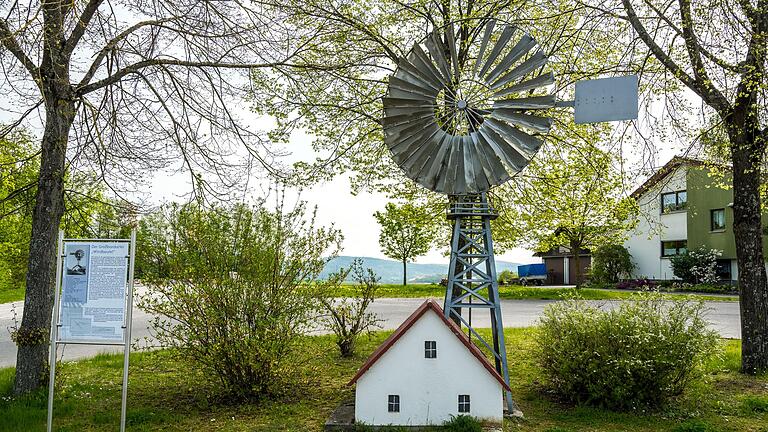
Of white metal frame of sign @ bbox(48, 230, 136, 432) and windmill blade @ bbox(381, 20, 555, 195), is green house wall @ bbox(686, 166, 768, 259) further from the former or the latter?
white metal frame of sign @ bbox(48, 230, 136, 432)

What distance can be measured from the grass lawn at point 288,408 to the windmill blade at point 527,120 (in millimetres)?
4031

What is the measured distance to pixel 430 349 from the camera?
23.6ft

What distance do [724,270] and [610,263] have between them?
680 cm

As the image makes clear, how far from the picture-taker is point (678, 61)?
10.9m

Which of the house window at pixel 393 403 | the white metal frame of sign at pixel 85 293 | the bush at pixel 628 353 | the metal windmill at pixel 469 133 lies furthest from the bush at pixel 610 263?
the white metal frame of sign at pixel 85 293

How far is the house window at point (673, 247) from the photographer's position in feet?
124

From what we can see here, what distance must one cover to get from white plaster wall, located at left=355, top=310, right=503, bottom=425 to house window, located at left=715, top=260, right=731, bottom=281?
33151 millimetres

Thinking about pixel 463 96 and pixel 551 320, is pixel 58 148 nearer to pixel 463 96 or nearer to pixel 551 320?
pixel 463 96

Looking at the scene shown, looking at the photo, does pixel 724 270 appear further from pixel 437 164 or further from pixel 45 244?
pixel 45 244

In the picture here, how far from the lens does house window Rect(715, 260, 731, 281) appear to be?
1360 inches

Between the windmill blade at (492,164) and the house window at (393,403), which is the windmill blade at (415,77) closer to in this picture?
the windmill blade at (492,164)

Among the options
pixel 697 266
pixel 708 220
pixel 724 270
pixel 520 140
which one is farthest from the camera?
pixel 708 220

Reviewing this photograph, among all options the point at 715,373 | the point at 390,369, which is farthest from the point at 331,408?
the point at 715,373

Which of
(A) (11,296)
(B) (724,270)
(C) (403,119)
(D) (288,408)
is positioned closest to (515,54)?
(C) (403,119)
